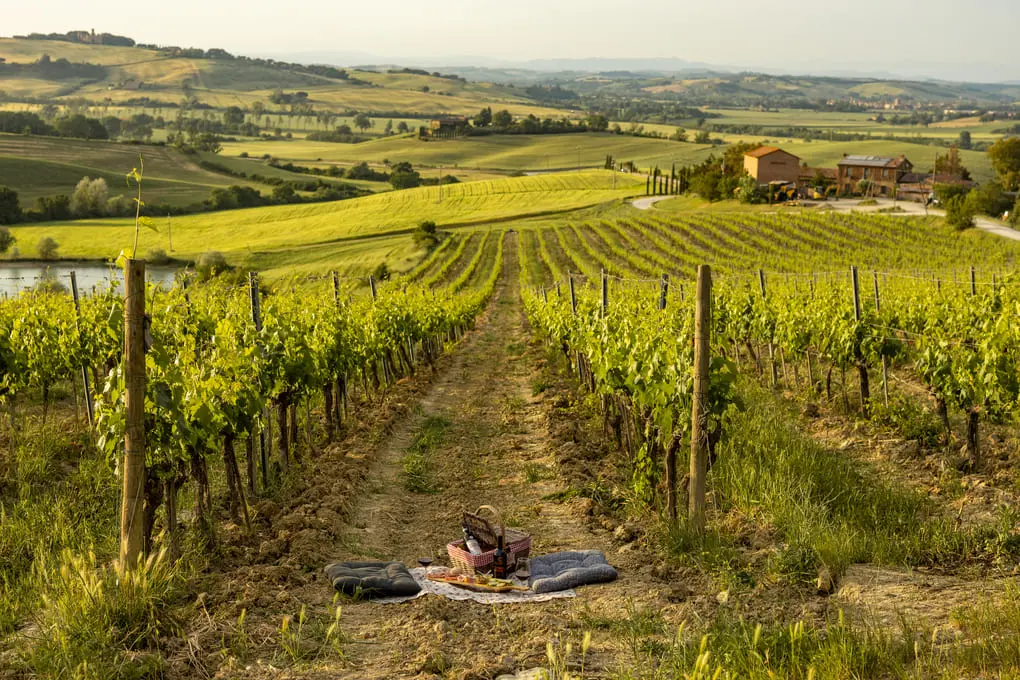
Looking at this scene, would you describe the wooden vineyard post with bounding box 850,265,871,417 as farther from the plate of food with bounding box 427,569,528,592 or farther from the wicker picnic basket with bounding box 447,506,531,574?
the plate of food with bounding box 427,569,528,592

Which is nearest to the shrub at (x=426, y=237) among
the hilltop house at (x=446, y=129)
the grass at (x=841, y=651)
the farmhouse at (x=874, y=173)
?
the farmhouse at (x=874, y=173)

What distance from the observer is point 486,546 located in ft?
24.0

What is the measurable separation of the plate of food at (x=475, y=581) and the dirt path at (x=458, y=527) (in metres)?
0.31

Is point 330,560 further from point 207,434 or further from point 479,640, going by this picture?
point 479,640

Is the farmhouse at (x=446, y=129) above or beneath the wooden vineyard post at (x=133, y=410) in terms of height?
above

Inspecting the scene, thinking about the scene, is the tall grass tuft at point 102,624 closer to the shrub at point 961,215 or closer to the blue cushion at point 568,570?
the blue cushion at point 568,570

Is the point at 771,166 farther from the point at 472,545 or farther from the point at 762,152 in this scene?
the point at 472,545

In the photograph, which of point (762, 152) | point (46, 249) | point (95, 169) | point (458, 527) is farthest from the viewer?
point (95, 169)

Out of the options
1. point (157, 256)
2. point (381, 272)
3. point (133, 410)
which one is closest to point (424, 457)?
point (133, 410)

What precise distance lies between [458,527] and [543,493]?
1395 millimetres

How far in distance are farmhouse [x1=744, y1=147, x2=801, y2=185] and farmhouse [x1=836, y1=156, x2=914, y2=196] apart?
717 cm

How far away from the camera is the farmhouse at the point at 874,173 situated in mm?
92625

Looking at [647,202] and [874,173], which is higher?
[874,173]

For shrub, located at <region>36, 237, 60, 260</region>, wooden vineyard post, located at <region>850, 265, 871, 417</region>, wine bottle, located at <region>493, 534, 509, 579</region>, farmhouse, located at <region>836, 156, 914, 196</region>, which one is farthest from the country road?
wine bottle, located at <region>493, 534, 509, 579</region>
